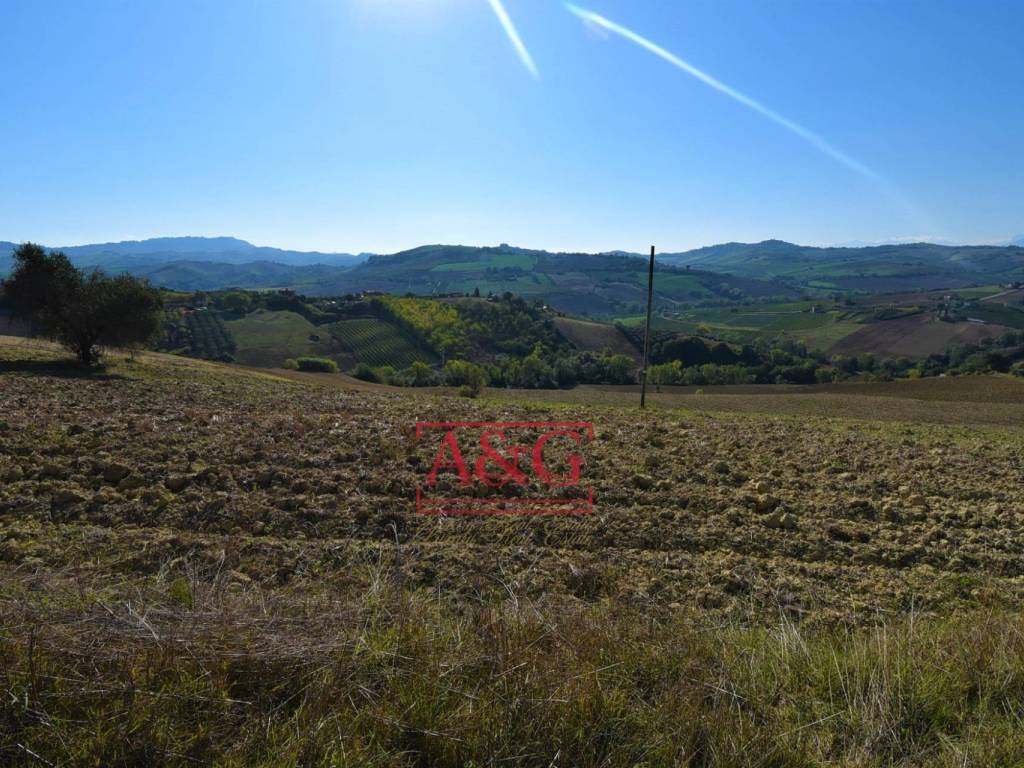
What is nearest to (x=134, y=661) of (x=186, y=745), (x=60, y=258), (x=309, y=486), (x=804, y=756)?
(x=186, y=745)

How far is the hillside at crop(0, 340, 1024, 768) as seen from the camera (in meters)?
2.49

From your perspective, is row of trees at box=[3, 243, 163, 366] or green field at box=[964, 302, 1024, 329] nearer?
row of trees at box=[3, 243, 163, 366]

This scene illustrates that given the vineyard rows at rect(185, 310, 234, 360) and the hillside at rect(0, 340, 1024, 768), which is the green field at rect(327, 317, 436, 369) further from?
the hillside at rect(0, 340, 1024, 768)

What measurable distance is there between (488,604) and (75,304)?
2972cm

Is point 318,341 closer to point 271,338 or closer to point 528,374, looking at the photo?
point 271,338

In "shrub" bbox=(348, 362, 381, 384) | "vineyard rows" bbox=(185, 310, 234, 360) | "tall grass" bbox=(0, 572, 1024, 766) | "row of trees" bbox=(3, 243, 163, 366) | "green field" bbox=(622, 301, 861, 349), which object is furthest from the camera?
"green field" bbox=(622, 301, 861, 349)

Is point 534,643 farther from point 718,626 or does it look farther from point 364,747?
point 718,626

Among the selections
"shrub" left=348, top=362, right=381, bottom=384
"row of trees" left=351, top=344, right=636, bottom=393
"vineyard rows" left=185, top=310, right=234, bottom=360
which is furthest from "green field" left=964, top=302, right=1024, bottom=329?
"vineyard rows" left=185, top=310, right=234, bottom=360

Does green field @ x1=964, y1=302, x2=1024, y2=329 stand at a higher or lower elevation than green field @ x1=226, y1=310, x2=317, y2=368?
higher

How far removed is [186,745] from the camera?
230 cm

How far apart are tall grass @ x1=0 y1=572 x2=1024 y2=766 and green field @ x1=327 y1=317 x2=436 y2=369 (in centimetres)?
8358

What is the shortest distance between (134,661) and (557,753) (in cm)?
212

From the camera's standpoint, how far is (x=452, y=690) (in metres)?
2.72

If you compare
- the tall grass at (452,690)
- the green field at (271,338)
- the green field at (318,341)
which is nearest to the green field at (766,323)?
the green field at (318,341)
